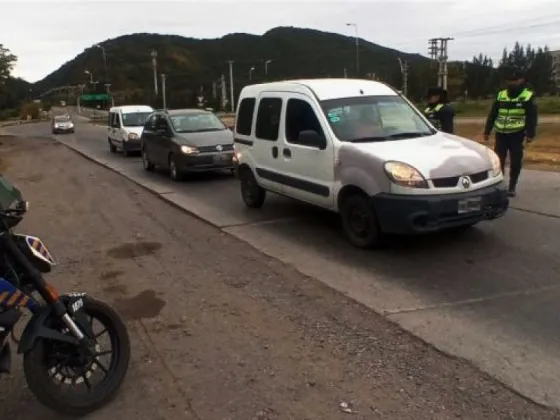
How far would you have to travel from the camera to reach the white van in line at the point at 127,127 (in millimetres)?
21062

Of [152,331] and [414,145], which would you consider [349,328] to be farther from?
[414,145]

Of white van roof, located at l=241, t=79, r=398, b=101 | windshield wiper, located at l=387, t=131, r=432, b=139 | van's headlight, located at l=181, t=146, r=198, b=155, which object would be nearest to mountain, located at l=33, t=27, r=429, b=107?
van's headlight, located at l=181, t=146, r=198, b=155

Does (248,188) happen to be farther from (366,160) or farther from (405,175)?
(405,175)

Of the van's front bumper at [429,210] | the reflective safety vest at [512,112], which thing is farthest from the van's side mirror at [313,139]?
the reflective safety vest at [512,112]

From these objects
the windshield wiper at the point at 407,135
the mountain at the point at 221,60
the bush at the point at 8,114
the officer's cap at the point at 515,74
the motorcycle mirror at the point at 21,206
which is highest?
the mountain at the point at 221,60

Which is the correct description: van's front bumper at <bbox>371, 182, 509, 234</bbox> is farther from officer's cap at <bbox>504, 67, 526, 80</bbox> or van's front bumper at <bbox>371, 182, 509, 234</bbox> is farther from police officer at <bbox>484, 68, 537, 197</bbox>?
officer's cap at <bbox>504, 67, 526, 80</bbox>

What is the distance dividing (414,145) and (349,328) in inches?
113

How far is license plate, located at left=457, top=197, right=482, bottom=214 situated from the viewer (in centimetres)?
618

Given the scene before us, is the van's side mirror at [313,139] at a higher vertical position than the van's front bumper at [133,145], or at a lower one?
higher

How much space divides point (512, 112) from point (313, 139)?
358cm

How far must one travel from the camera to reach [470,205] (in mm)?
6246

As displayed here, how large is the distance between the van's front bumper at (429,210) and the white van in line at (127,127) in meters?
16.0

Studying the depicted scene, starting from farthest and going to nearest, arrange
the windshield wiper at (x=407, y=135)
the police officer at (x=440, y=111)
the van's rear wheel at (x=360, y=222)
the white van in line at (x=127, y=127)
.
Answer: the white van in line at (x=127, y=127), the police officer at (x=440, y=111), the windshield wiper at (x=407, y=135), the van's rear wheel at (x=360, y=222)

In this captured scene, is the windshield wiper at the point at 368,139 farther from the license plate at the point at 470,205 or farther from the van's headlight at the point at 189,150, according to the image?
the van's headlight at the point at 189,150
